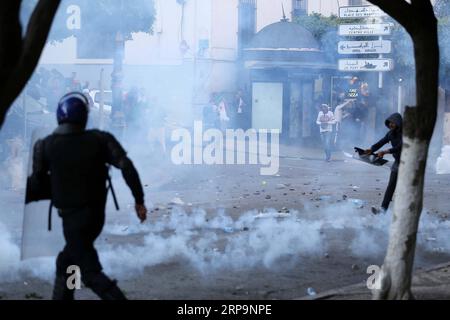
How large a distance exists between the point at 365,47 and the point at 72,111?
14.0 meters

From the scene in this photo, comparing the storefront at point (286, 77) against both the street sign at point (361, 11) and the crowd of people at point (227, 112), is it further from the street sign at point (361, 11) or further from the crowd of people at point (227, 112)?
the street sign at point (361, 11)

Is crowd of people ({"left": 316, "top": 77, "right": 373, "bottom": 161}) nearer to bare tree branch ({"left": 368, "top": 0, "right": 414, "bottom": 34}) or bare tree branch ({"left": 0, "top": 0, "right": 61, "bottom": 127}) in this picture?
bare tree branch ({"left": 368, "top": 0, "right": 414, "bottom": 34})

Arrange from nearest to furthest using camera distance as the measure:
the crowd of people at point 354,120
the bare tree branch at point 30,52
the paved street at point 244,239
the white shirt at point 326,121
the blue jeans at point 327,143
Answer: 1. the bare tree branch at point 30,52
2. the paved street at point 244,239
3. the blue jeans at point 327,143
4. the white shirt at point 326,121
5. the crowd of people at point 354,120

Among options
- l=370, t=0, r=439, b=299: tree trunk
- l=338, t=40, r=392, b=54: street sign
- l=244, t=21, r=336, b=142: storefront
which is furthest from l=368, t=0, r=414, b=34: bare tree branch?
l=244, t=21, r=336, b=142: storefront

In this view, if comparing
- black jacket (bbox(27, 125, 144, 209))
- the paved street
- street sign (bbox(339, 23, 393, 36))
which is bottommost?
the paved street

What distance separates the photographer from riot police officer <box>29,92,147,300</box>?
16.9 feet

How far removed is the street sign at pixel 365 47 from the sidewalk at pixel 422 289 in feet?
36.7

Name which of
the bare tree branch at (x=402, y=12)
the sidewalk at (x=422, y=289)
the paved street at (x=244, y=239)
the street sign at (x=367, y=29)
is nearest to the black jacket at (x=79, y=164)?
the paved street at (x=244, y=239)

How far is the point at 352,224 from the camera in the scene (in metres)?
10.2

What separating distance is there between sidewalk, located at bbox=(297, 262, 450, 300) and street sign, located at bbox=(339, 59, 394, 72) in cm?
1135

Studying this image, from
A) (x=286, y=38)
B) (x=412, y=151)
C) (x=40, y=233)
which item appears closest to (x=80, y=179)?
(x=40, y=233)

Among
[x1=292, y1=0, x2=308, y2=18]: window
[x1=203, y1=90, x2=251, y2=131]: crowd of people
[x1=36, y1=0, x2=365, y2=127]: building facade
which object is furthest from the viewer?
[x1=292, y1=0, x2=308, y2=18]: window

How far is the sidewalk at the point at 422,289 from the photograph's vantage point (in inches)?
258
